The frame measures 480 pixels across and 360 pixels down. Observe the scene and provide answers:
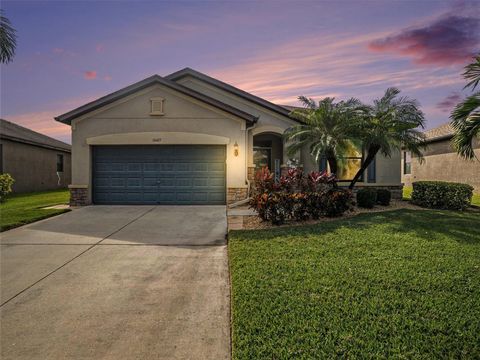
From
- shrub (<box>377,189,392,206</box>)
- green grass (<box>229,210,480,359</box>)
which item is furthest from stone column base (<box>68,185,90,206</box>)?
shrub (<box>377,189,392,206</box>)

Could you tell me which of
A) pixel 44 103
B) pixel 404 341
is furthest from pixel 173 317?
pixel 44 103

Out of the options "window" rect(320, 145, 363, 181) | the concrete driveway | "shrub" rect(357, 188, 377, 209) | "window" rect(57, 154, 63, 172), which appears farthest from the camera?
"window" rect(57, 154, 63, 172)

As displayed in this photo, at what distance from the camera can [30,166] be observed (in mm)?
20344

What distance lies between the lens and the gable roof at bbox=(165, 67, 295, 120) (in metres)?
14.0

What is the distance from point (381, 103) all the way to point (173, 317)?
11869 mm

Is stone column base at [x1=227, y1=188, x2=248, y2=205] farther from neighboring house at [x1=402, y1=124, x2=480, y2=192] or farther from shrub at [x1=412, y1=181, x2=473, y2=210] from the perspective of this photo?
neighboring house at [x1=402, y1=124, x2=480, y2=192]

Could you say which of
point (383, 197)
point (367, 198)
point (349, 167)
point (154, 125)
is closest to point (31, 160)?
point (154, 125)

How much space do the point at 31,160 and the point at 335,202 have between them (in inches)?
885

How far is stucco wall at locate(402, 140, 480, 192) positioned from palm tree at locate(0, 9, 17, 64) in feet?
76.2

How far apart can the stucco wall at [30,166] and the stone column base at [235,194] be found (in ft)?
53.9

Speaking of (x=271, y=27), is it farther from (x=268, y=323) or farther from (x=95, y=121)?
(x=268, y=323)

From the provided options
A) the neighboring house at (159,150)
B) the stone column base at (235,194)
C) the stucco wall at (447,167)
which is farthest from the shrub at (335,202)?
the stucco wall at (447,167)

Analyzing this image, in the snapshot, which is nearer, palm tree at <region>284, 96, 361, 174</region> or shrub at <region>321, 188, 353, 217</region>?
shrub at <region>321, 188, 353, 217</region>

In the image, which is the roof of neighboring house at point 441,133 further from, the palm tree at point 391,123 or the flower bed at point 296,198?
the flower bed at point 296,198
